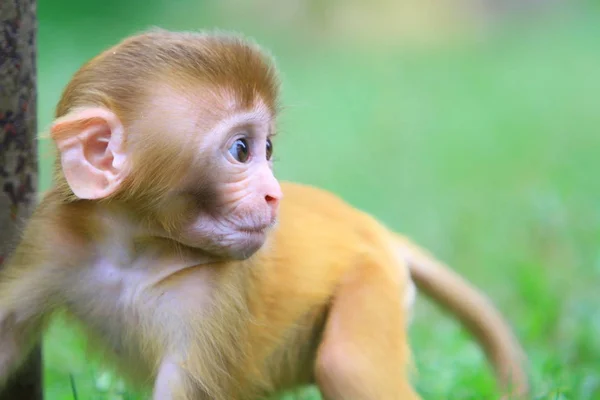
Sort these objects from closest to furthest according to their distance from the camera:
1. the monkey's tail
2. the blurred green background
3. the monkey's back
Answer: the monkey's back
the monkey's tail
the blurred green background

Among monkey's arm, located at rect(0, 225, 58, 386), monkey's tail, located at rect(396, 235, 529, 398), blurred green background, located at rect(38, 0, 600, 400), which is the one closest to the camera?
monkey's arm, located at rect(0, 225, 58, 386)

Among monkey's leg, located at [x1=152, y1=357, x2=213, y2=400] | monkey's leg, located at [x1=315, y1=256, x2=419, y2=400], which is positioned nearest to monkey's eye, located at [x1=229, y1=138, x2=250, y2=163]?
monkey's leg, located at [x1=152, y1=357, x2=213, y2=400]

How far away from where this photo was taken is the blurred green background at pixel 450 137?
17.4 feet

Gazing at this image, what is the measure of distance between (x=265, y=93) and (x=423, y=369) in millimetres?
2063

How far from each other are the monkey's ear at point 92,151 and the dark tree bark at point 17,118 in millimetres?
469

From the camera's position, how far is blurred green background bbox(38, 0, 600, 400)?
5.30 meters

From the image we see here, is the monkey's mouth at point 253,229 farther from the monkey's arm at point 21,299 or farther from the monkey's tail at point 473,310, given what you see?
the monkey's tail at point 473,310

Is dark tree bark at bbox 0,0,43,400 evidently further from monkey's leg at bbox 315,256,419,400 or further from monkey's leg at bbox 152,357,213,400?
monkey's leg at bbox 315,256,419,400

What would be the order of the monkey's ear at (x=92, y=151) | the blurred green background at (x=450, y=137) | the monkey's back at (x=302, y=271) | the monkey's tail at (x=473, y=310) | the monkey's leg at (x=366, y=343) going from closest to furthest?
the monkey's ear at (x=92, y=151), the monkey's leg at (x=366, y=343), the monkey's back at (x=302, y=271), the monkey's tail at (x=473, y=310), the blurred green background at (x=450, y=137)

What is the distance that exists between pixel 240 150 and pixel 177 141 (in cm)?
22

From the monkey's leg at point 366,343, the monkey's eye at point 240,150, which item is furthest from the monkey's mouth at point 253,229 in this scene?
the monkey's leg at point 366,343

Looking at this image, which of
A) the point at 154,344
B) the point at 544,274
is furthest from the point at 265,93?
the point at 544,274

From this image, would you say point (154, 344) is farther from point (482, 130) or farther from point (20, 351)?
point (482, 130)

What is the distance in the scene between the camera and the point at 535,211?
24.7 feet
